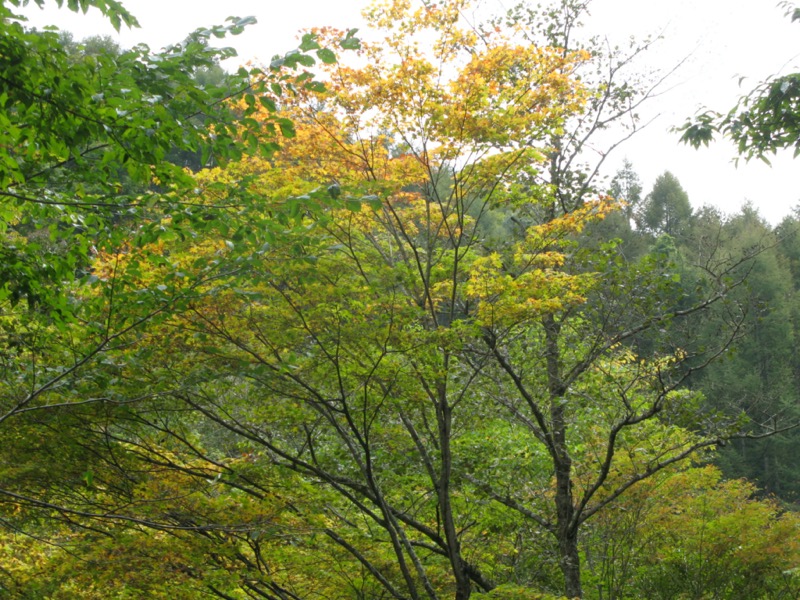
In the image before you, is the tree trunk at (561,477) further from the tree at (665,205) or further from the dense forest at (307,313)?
the tree at (665,205)

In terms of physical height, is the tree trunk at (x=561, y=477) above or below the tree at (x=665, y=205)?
below

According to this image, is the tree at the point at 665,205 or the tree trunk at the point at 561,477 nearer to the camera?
the tree trunk at the point at 561,477

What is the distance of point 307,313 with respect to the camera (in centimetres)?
523

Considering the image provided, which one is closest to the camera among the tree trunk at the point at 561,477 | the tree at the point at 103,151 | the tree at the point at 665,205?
the tree at the point at 103,151

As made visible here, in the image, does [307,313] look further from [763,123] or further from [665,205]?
[665,205]

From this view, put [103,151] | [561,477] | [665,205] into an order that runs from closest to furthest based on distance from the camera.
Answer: [103,151], [561,477], [665,205]

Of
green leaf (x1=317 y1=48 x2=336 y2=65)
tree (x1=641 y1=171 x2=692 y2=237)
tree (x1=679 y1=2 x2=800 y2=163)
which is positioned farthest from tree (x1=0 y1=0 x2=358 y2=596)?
tree (x1=641 y1=171 x2=692 y2=237)

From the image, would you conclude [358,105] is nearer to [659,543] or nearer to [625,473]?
[625,473]

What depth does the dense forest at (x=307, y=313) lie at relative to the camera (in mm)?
3211

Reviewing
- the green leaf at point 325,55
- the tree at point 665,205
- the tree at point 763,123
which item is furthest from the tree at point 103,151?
the tree at point 665,205

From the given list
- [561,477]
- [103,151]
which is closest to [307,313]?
[103,151]

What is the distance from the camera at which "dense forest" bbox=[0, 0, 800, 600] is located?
3.21 m

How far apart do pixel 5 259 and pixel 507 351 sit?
5989 millimetres

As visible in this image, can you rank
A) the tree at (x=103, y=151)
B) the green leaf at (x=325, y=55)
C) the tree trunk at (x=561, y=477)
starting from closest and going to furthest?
the tree at (x=103, y=151) → the green leaf at (x=325, y=55) → the tree trunk at (x=561, y=477)
